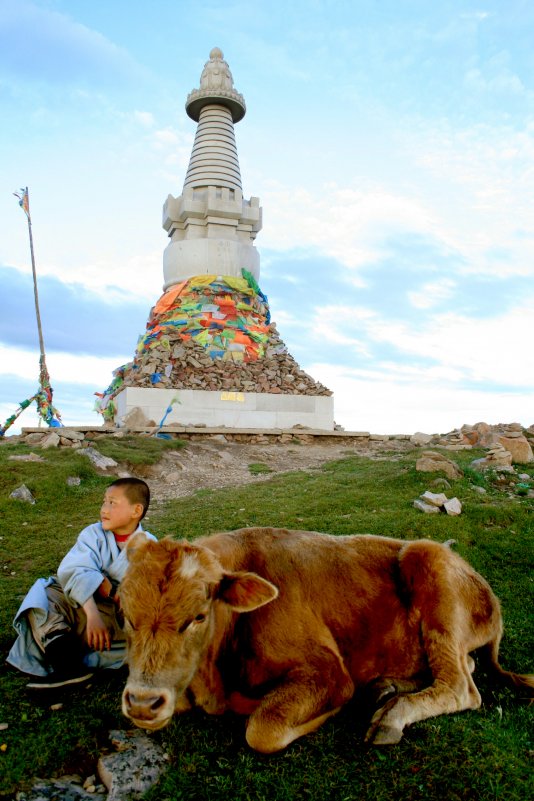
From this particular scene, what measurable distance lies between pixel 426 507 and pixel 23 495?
7249 millimetres

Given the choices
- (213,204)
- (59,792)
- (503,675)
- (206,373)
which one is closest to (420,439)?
(206,373)

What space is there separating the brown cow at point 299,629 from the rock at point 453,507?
200 inches

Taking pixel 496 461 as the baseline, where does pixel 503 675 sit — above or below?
below

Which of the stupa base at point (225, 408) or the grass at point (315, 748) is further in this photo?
the stupa base at point (225, 408)

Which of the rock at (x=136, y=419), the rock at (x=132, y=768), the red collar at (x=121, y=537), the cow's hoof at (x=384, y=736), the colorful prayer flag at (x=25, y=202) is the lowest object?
the rock at (x=132, y=768)

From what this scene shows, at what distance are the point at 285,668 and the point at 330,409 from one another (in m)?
20.3

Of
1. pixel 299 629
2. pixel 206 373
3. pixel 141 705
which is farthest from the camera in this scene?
pixel 206 373

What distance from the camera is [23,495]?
11359 millimetres

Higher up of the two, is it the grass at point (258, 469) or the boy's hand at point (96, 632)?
the grass at point (258, 469)

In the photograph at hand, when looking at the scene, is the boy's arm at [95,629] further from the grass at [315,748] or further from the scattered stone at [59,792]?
the scattered stone at [59,792]

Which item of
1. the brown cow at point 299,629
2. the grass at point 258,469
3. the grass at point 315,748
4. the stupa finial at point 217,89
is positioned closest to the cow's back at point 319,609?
the brown cow at point 299,629

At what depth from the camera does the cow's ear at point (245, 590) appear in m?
3.50

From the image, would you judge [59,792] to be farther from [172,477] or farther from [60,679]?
[172,477]

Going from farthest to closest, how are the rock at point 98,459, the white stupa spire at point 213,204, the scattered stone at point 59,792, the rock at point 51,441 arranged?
the white stupa spire at point 213,204 < the rock at point 51,441 < the rock at point 98,459 < the scattered stone at point 59,792
